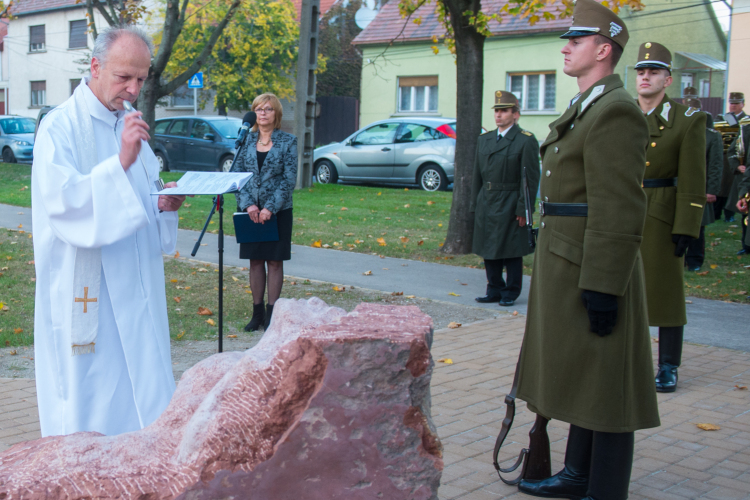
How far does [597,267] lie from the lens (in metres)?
3.02

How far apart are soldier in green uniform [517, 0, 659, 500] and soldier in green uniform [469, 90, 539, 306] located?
4141 mm

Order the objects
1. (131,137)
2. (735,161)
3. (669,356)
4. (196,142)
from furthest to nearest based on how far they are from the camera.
Answer: (196,142)
(735,161)
(669,356)
(131,137)

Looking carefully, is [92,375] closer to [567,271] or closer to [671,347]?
[567,271]

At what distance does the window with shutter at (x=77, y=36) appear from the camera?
39875mm

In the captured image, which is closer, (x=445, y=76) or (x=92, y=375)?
(x=92, y=375)

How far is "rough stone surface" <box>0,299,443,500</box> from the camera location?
2.28 meters

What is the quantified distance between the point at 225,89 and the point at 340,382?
29.4 metres

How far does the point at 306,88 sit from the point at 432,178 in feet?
11.7

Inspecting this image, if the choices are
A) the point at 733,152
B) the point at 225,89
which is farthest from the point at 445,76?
the point at 733,152

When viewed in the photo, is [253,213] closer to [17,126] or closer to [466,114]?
[466,114]

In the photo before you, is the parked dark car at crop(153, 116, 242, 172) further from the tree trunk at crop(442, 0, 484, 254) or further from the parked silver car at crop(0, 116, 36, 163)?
the tree trunk at crop(442, 0, 484, 254)

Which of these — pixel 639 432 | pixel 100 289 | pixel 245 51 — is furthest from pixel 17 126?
pixel 639 432

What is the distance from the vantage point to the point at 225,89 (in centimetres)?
3038

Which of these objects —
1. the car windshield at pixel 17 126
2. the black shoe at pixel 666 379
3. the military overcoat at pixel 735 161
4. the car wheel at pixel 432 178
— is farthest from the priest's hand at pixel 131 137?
the car windshield at pixel 17 126
